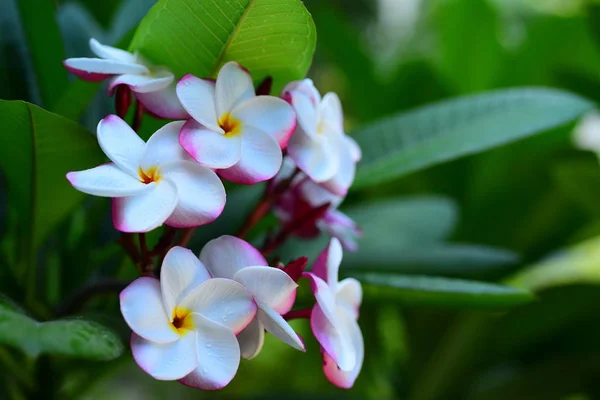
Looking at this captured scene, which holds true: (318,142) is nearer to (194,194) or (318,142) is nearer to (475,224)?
(194,194)

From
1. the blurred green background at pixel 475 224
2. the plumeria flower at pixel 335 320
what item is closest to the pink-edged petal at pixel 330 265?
→ the plumeria flower at pixel 335 320

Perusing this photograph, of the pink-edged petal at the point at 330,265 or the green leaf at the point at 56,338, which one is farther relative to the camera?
the pink-edged petal at the point at 330,265

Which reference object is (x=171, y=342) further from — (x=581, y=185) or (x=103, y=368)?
(x=581, y=185)

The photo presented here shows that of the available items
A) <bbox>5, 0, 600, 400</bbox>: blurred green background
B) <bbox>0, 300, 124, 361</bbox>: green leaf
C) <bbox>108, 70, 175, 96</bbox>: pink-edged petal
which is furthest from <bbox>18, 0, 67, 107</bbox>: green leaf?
<bbox>0, 300, 124, 361</bbox>: green leaf

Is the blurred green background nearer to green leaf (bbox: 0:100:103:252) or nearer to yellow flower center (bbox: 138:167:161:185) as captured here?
green leaf (bbox: 0:100:103:252)

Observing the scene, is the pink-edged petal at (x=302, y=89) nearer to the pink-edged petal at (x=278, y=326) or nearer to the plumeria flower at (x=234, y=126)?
the plumeria flower at (x=234, y=126)
